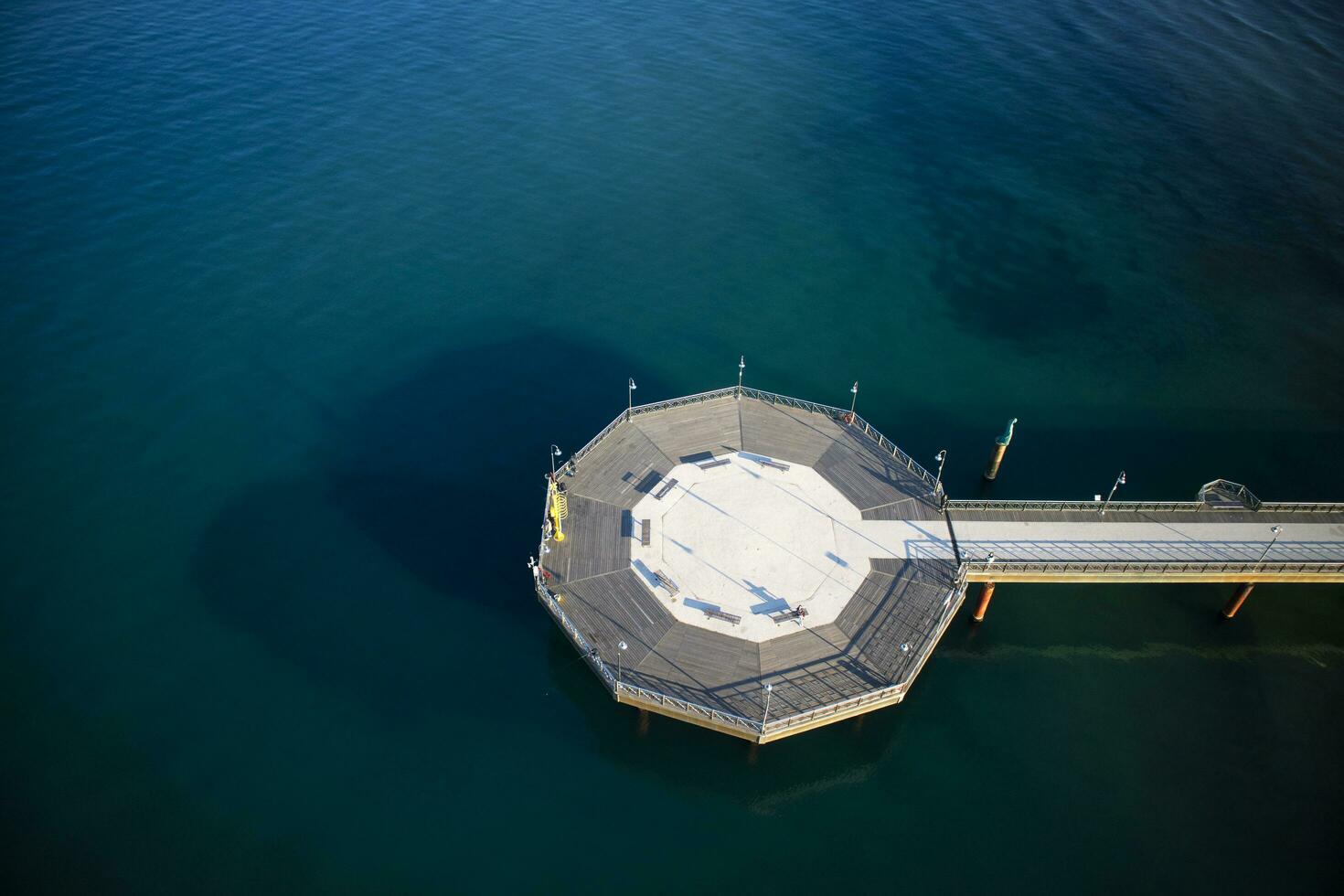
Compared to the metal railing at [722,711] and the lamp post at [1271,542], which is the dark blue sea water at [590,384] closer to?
the metal railing at [722,711]

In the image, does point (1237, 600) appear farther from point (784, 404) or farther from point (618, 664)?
point (618, 664)

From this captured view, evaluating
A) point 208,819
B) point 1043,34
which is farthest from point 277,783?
point 1043,34

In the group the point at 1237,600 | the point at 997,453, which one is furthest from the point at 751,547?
the point at 1237,600

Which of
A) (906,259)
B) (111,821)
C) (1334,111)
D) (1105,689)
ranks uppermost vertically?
(1334,111)

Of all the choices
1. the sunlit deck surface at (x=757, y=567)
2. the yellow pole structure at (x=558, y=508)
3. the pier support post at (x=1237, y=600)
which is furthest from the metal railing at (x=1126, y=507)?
the yellow pole structure at (x=558, y=508)

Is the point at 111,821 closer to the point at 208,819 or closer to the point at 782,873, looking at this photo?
the point at 208,819

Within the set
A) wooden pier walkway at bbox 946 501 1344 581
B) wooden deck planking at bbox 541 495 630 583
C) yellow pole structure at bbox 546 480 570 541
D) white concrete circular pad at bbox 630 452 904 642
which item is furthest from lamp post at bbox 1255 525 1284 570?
yellow pole structure at bbox 546 480 570 541
